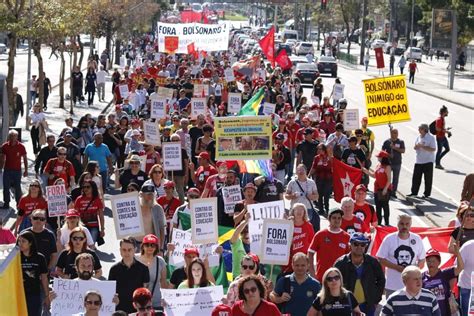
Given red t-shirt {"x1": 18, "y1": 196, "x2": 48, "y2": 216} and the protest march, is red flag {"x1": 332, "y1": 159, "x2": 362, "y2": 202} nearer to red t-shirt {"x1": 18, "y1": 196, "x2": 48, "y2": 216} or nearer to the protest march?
the protest march

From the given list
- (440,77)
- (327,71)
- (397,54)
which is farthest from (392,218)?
(397,54)

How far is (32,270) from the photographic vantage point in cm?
1183

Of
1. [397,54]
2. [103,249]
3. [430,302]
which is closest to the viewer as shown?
[430,302]

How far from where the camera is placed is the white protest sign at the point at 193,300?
10781 mm

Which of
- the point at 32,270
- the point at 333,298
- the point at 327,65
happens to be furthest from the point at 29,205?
the point at 327,65

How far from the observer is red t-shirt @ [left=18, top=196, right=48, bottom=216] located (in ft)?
49.6

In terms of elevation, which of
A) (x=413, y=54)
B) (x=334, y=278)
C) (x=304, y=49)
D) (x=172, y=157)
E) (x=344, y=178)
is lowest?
(x=413, y=54)

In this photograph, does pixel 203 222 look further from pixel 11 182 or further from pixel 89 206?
pixel 11 182

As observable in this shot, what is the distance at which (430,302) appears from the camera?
10016mm

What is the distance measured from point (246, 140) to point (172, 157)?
2382 mm

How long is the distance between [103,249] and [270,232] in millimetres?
6127

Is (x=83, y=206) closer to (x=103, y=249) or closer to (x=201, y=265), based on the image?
(x=103, y=249)

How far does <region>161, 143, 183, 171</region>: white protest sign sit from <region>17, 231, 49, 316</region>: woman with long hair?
8385mm

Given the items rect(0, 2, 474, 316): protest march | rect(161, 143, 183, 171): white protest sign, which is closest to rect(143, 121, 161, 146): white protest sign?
rect(0, 2, 474, 316): protest march
